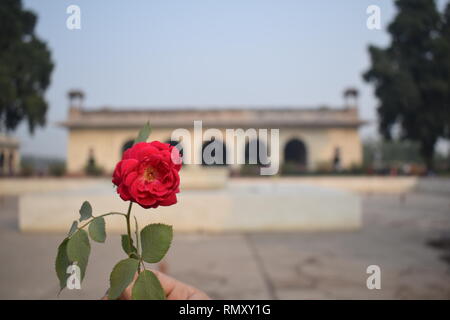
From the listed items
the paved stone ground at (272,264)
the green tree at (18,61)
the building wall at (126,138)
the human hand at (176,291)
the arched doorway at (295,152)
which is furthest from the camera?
the arched doorway at (295,152)

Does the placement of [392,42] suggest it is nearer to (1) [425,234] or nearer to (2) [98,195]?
(1) [425,234]

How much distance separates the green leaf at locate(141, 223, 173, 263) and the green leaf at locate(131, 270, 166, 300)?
3cm

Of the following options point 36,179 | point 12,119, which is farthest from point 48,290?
point 36,179

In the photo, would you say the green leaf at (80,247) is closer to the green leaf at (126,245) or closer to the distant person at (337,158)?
the green leaf at (126,245)

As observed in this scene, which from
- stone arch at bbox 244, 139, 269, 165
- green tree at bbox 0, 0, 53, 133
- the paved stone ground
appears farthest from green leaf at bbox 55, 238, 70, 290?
green tree at bbox 0, 0, 53, 133

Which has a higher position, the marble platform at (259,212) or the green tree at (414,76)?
the green tree at (414,76)

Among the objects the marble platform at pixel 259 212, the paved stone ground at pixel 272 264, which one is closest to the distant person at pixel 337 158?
the paved stone ground at pixel 272 264

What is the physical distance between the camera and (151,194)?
55 cm

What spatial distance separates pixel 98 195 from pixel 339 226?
14.6 ft

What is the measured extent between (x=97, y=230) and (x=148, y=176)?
150 mm

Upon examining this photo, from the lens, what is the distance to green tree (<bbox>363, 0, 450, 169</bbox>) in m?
16.9

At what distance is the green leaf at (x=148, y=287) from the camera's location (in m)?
0.60

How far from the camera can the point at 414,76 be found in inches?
707

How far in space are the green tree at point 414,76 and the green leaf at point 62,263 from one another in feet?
63.5
